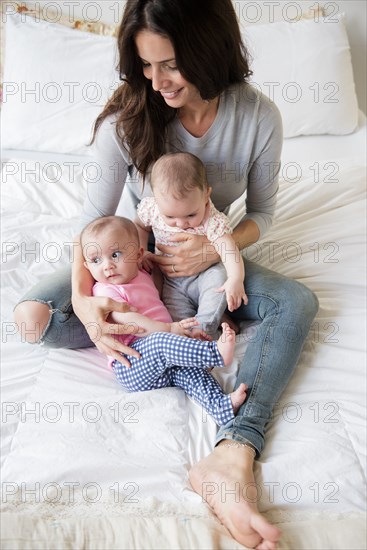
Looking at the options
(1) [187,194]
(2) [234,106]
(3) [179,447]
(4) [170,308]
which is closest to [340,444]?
(3) [179,447]

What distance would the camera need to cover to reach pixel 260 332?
1.26 metres

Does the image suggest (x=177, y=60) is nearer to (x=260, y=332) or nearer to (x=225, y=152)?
(x=225, y=152)

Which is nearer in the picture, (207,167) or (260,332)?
(260,332)

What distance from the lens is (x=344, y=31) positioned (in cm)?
222

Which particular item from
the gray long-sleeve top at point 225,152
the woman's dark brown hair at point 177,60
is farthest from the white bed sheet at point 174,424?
the woman's dark brown hair at point 177,60

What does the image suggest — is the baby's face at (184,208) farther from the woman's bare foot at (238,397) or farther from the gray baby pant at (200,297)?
the woman's bare foot at (238,397)

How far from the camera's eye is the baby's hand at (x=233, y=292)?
4.13ft

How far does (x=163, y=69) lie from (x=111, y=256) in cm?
42

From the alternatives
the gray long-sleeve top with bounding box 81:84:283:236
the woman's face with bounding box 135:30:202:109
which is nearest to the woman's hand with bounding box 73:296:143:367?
the gray long-sleeve top with bounding box 81:84:283:236

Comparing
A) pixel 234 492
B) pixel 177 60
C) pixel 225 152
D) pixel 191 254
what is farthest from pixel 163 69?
pixel 234 492

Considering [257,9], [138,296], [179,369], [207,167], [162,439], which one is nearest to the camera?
[162,439]

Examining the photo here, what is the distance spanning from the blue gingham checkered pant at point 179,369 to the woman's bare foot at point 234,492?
0.10m

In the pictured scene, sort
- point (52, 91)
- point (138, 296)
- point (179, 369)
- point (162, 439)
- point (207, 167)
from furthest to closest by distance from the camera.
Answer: point (52, 91)
point (207, 167)
point (138, 296)
point (179, 369)
point (162, 439)

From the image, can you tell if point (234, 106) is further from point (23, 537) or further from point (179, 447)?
point (23, 537)
